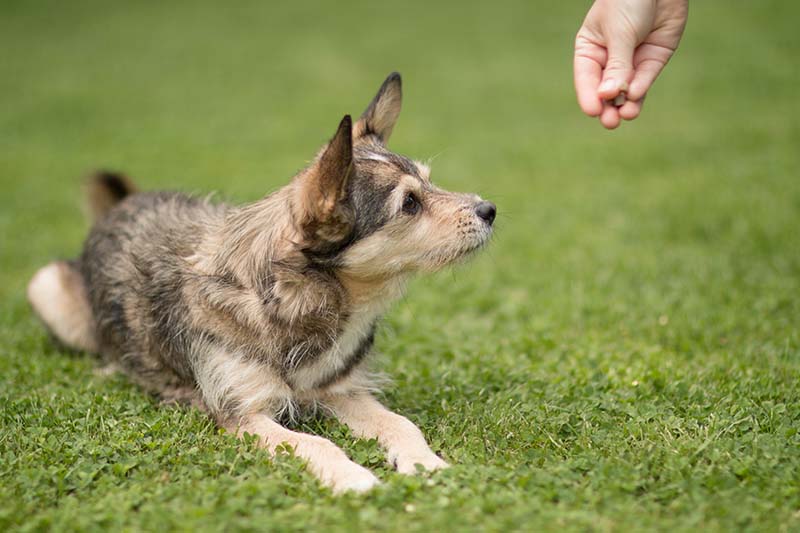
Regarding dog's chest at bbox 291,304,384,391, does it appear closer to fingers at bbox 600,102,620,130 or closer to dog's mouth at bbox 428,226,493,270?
dog's mouth at bbox 428,226,493,270

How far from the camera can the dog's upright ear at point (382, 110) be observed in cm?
518

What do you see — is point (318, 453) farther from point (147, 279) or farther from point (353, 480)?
A: point (147, 279)

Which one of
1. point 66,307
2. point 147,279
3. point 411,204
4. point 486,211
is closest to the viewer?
point 411,204

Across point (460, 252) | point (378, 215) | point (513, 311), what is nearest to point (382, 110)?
point (378, 215)

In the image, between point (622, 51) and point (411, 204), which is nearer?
point (411, 204)

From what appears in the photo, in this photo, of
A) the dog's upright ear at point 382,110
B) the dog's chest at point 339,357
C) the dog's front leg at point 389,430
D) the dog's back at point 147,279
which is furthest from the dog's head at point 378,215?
the dog's back at point 147,279

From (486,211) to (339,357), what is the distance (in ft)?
4.31

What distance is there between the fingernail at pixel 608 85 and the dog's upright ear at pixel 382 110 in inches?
51.9

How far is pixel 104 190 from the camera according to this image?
23.7 feet

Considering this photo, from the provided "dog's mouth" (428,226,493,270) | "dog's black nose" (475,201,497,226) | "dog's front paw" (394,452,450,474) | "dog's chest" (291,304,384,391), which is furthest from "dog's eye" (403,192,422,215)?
"dog's front paw" (394,452,450,474)

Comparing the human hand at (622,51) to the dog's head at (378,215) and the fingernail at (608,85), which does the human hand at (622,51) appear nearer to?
the fingernail at (608,85)

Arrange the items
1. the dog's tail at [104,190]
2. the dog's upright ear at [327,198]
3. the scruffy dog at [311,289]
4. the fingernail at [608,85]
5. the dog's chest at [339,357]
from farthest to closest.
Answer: the dog's tail at [104,190] < the fingernail at [608,85] < the dog's chest at [339,357] < the scruffy dog at [311,289] < the dog's upright ear at [327,198]

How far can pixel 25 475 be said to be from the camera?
13.3 ft

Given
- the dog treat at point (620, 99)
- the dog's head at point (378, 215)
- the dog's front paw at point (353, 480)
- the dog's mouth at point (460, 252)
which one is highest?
the dog treat at point (620, 99)
